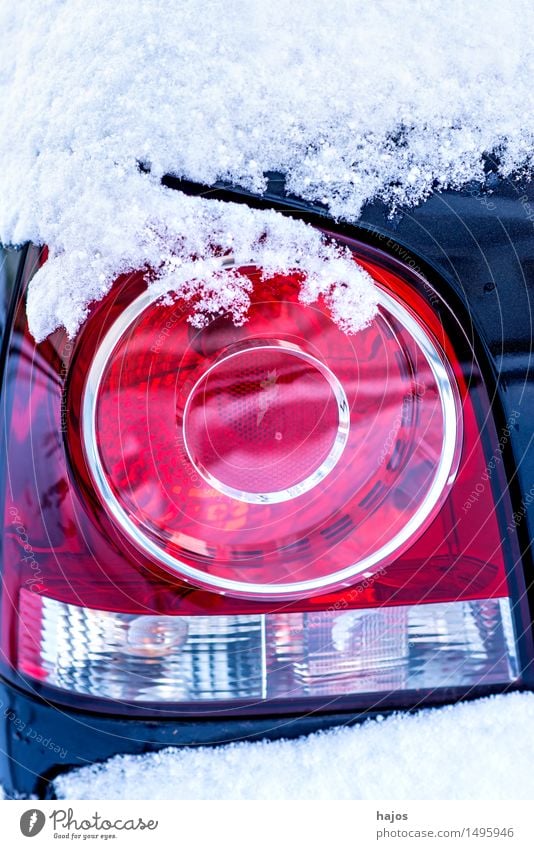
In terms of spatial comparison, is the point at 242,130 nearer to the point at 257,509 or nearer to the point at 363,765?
the point at 257,509

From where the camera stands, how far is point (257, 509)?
1.07m

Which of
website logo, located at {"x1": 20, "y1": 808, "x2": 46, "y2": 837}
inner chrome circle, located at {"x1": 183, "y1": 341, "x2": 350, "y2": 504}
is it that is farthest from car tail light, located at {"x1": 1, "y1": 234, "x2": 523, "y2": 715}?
website logo, located at {"x1": 20, "y1": 808, "x2": 46, "y2": 837}

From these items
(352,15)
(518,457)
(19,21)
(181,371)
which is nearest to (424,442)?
(518,457)

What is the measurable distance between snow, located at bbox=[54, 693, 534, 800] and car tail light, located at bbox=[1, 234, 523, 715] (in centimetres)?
7

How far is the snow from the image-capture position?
1144 mm

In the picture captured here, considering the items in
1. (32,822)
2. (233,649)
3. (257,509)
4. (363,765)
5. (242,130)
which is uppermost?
(242,130)

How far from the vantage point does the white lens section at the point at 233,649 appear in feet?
3.62

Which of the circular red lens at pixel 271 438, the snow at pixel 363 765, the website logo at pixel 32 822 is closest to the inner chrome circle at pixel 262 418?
the circular red lens at pixel 271 438

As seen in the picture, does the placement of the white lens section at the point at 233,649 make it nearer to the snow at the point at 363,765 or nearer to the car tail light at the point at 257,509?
the car tail light at the point at 257,509

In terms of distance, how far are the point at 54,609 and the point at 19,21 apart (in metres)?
1.19

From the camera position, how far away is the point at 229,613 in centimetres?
110

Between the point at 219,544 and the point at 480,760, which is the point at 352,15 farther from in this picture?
the point at 480,760

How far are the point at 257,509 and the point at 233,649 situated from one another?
25cm

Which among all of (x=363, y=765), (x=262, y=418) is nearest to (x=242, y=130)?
(x=262, y=418)
